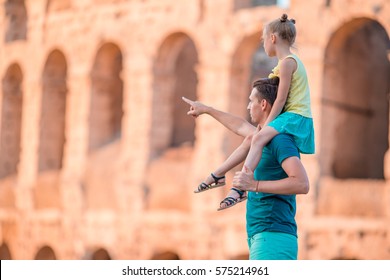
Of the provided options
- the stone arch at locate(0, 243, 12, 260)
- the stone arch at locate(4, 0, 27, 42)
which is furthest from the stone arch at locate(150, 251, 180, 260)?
the stone arch at locate(4, 0, 27, 42)

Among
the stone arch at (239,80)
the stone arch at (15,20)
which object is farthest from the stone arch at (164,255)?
the stone arch at (15,20)

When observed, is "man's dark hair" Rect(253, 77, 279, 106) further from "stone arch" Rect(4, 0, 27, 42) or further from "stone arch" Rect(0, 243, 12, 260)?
"stone arch" Rect(4, 0, 27, 42)

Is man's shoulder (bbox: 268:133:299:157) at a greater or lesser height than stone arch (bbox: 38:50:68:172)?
lesser

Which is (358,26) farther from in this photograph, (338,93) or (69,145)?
(69,145)

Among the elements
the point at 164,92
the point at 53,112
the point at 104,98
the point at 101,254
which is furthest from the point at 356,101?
the point at 53,112

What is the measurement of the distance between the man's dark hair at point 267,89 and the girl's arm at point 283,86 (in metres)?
0.10

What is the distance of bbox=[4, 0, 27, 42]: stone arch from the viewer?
2603 centimetres

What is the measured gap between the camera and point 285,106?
4801 millimetres

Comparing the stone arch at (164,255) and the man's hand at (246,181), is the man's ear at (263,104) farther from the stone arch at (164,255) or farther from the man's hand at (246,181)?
the stone arch at (164,255)

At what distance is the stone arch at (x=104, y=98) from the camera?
73.6 feet

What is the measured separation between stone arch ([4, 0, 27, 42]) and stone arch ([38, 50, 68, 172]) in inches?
104

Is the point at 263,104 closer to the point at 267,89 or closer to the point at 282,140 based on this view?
the point at 267,89

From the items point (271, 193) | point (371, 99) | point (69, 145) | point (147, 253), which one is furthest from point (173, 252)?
A: point (271, 193)

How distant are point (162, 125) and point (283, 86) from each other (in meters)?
16.3
